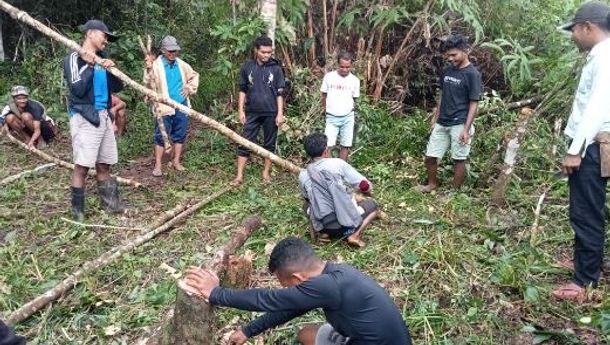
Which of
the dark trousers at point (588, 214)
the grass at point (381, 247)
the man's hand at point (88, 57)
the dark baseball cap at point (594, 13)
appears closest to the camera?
the dark baseball cap at point (594, 13)

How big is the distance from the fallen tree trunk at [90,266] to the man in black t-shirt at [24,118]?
3.53 m

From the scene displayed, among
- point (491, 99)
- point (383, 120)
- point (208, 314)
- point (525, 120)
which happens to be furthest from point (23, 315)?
point (491, 99)

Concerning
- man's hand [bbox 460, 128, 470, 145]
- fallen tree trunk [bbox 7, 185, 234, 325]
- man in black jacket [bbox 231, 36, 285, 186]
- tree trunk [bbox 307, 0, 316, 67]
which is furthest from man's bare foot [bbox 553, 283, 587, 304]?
tree trunk [bbox 307, 0, 316, 67]

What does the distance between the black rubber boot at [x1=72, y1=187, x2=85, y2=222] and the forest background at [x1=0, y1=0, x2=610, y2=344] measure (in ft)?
0.81

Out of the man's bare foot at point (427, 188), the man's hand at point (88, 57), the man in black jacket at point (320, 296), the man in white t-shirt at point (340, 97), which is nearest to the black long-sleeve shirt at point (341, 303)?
the man in black jacket at point (320, 296)

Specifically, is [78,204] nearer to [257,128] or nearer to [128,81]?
[128,81]

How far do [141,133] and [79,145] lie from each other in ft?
9.17

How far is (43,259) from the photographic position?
4.82 metres

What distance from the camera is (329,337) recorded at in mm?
3131

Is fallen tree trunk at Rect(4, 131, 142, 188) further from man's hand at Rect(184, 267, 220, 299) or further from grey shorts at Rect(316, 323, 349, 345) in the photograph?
grey shorts at Rect(316, 323, 349, 345)

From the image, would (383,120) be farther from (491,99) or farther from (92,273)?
(92,273)

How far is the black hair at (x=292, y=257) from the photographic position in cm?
282

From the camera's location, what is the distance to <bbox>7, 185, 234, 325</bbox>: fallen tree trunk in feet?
12.8

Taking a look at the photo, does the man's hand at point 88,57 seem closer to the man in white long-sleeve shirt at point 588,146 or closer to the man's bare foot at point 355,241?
the man's bare foot at point 355,241
